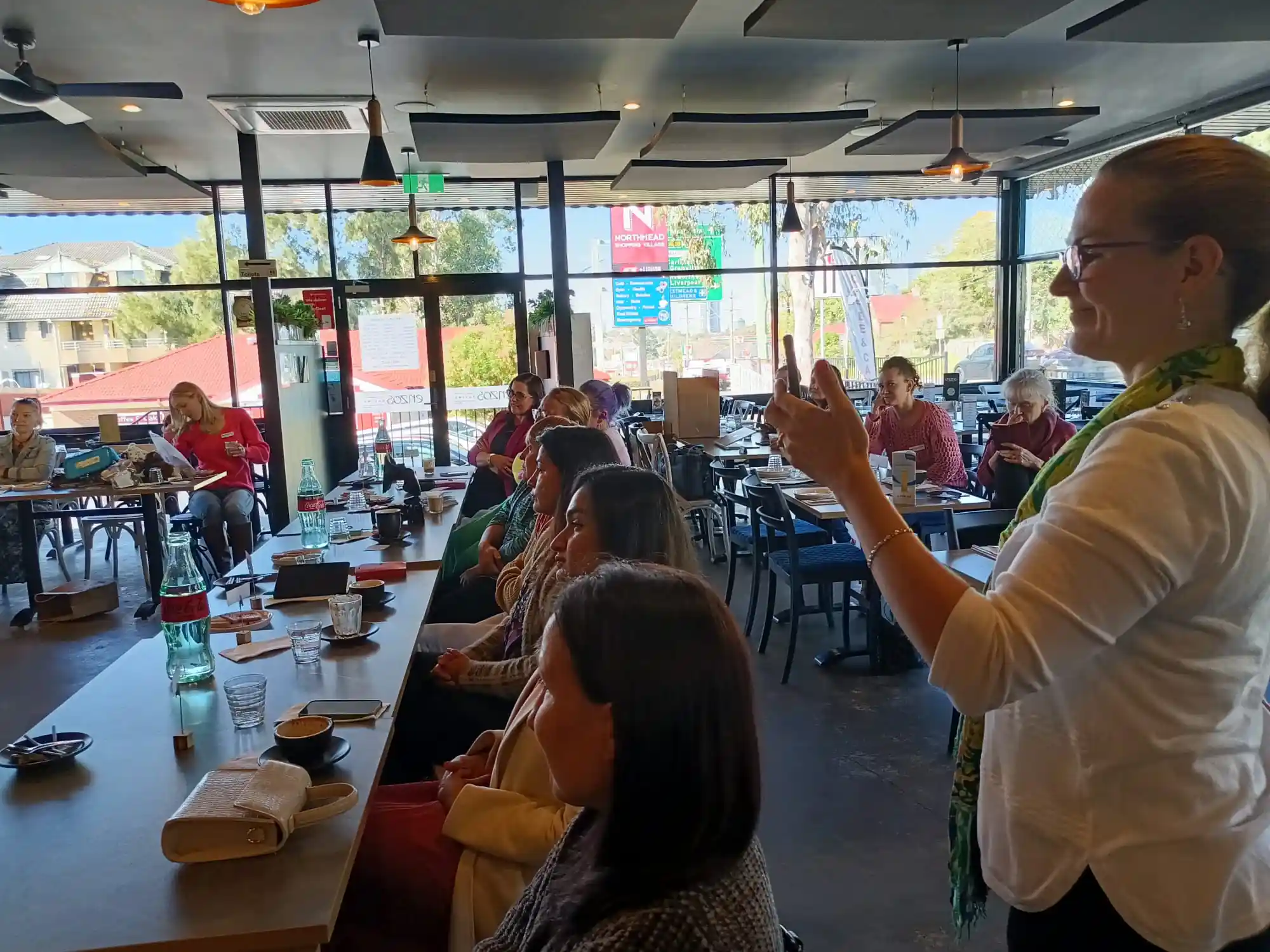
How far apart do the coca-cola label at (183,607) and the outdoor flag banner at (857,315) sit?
8624mm

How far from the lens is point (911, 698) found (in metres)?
3.87

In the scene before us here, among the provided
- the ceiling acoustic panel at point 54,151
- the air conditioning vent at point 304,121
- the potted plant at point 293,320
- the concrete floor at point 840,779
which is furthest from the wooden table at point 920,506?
the potted plant at point 293,320

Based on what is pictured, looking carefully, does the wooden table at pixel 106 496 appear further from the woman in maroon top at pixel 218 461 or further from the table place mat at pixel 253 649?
the table place mat at pixel 253 649

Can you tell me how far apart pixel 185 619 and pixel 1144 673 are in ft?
Result: 6.32

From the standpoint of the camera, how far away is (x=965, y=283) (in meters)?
10.1

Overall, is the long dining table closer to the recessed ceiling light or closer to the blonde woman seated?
the blonde woman seated

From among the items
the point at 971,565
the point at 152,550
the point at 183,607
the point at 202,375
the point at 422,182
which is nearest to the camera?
the point at 183,607

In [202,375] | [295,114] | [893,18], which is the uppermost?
[295,114]

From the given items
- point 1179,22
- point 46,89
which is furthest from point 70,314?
point 1179,22

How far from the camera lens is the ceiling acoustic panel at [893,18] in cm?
420

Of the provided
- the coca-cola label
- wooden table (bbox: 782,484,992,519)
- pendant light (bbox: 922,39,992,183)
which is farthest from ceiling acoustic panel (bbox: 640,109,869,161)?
the coca-cola label

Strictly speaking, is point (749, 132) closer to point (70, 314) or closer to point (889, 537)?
point (889, 537)

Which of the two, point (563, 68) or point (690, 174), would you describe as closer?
point (563, 68)

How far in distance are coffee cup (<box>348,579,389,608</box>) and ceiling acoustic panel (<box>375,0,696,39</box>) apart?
9.24 feet
